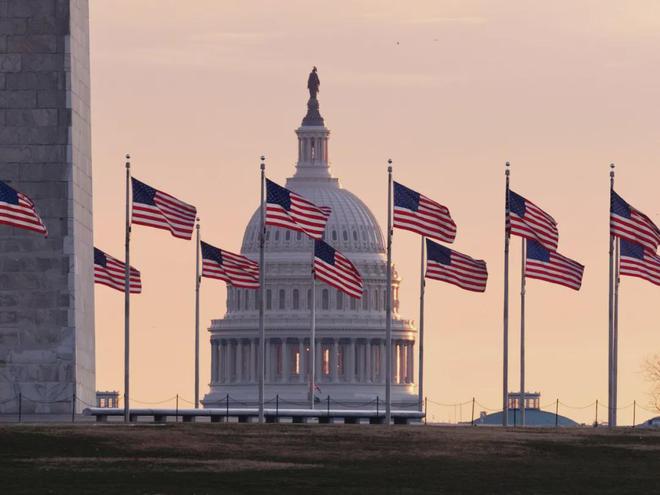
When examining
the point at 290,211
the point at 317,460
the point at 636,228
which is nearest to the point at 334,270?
the point at 290,211

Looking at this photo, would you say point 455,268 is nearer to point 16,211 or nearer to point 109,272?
point 109,272

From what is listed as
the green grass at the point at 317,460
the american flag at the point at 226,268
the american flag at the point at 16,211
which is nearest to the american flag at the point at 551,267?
the american flag at the point at 226,268

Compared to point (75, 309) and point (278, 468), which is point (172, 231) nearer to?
point (75, 309)

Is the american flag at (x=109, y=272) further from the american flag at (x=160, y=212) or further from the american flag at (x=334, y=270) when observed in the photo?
the american flag at (x=334, y=270)

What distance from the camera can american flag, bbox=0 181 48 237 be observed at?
327ft

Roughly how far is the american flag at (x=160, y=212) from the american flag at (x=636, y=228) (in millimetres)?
16867

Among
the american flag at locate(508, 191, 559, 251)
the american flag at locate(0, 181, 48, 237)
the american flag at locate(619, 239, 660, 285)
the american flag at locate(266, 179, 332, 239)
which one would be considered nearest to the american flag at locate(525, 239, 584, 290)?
the american flag at locate(508, 191, 559, 251)

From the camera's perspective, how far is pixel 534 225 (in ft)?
376

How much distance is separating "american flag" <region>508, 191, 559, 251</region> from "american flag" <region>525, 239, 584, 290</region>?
2.49 ft

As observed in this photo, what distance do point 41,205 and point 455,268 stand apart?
19.9 meters

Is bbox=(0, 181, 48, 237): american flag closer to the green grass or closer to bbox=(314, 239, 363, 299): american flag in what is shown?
the green grass

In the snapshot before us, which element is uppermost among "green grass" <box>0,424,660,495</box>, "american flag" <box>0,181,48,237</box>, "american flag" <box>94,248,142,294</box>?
"american flag" <box>0,181,48,237</box>

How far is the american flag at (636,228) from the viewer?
112500 millimetres

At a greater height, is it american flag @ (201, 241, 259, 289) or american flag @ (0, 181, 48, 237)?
american flag @ (0, 181, 48, 237)
